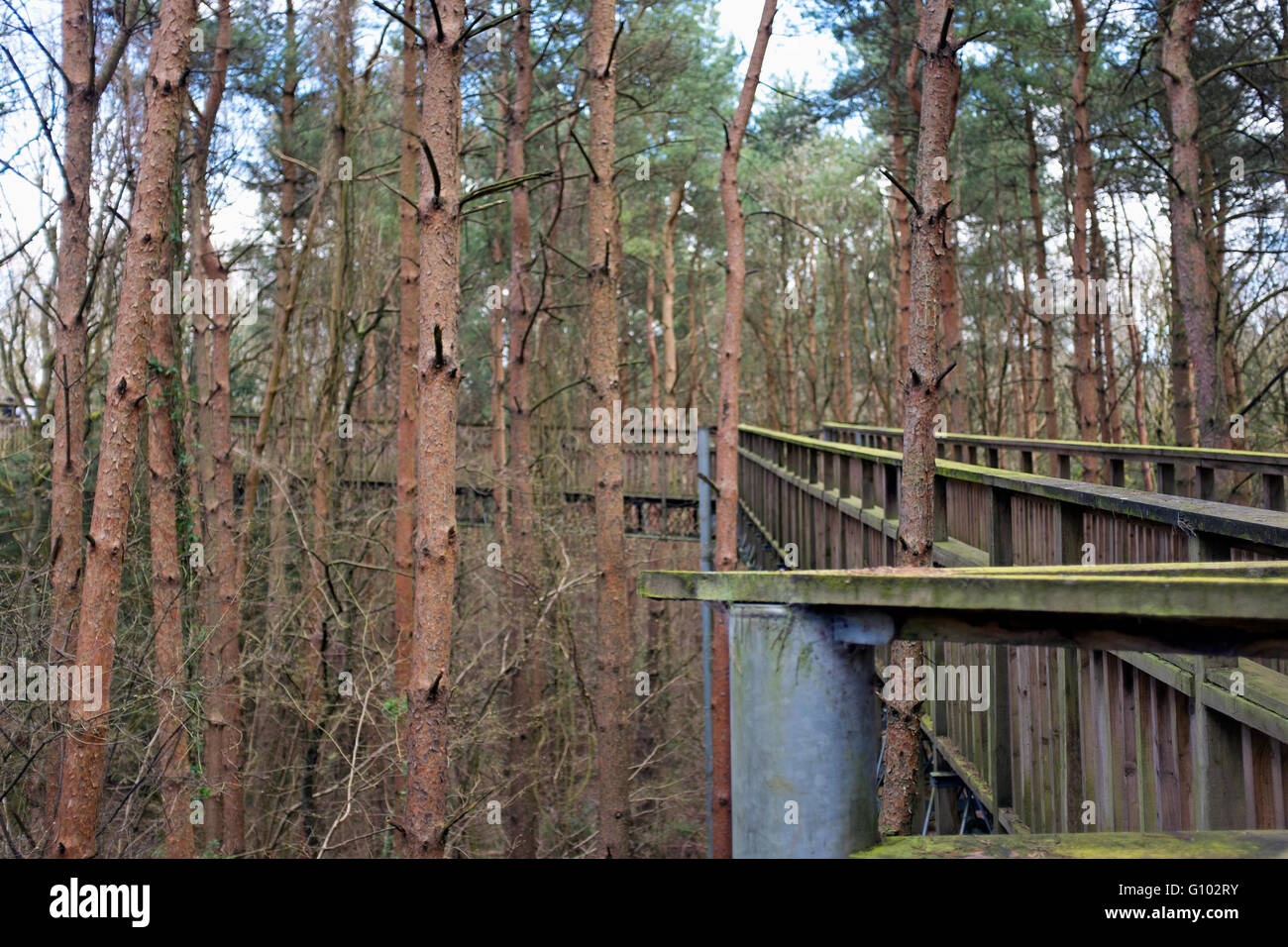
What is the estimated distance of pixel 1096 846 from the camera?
1710 millimetres

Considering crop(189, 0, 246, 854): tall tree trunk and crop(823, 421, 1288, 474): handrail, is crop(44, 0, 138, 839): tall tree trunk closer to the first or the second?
crop(189, 0, 246, 854): tall tree trunk

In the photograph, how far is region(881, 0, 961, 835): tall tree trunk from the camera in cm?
610

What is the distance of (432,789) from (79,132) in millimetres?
7893

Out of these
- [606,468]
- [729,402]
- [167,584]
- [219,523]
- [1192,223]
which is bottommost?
[167,584]

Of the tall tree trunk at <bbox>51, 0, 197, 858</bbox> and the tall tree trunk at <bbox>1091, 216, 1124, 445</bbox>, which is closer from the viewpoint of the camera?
the tall tree trunk at <bbox>51, 0, 197, 858</bbox>

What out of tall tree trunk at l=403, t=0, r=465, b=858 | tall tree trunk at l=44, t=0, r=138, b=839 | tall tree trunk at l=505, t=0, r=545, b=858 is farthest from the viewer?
tall tree trunk at l=505, t=0, r=545, b=858

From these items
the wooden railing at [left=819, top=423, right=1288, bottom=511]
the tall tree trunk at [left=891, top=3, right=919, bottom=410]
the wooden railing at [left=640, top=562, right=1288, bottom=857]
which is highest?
the tall tree trunk at [left=891, top=3, right=919, bottom=410]

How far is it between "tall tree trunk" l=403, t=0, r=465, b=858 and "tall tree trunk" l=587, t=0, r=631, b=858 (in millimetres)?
3834

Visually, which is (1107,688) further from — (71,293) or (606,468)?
(71,293)

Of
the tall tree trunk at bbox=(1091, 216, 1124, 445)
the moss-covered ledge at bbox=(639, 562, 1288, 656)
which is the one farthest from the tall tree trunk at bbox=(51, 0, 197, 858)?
the tall tree trunk at bbox=(1091, 216, 1124, 445)

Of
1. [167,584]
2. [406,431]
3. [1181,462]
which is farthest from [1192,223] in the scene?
[167,584]

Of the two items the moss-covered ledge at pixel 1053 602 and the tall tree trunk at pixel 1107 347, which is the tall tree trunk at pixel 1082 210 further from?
the moss-covered ledge at pixel 1053 602

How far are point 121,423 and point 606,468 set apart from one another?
5.59m
